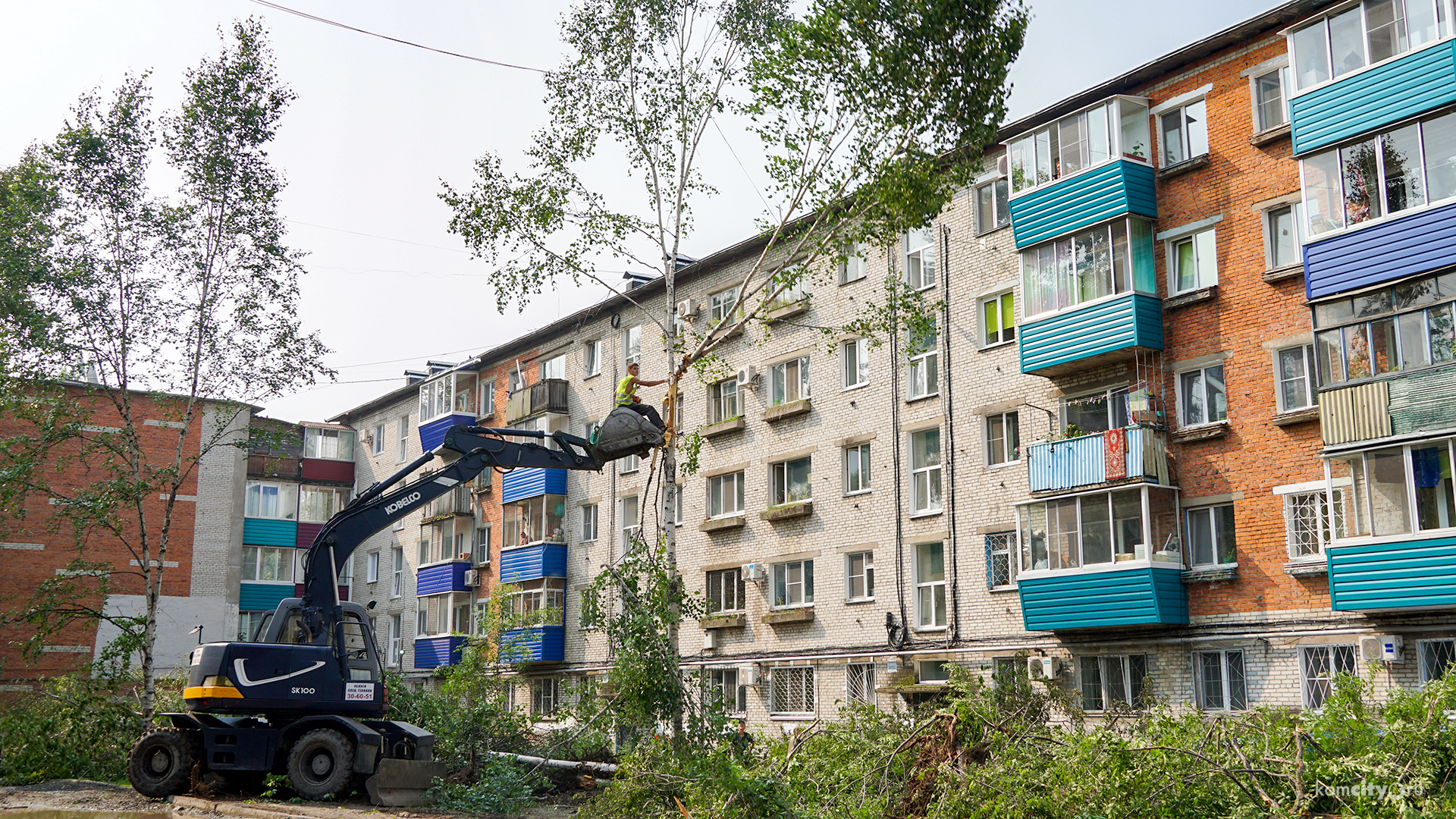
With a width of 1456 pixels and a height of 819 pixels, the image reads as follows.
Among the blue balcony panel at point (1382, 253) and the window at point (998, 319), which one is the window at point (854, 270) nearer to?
the window at point (998, 319)

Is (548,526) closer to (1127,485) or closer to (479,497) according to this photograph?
(479,497)

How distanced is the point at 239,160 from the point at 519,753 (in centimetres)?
1416

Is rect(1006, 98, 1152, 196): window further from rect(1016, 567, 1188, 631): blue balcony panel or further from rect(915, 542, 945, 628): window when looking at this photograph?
rect(915, 542, 945, 628): window

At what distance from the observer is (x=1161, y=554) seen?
2144 centimetres

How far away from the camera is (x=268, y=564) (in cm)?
4756

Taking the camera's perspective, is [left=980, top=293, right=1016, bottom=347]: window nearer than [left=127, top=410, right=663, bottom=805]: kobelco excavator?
No

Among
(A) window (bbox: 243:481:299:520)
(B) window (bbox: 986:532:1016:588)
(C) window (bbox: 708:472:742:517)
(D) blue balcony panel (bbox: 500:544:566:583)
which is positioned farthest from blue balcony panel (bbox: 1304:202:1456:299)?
(A) window (bbox: 243:481:299:520)

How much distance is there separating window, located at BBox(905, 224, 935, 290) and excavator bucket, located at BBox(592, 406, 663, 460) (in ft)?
40.7

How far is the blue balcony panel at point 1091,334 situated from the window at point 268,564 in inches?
1334

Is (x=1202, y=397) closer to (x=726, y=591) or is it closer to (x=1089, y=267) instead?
(x=1089, y=267)

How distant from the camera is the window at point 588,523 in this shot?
123 ft

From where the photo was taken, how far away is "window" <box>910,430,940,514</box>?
26.6m

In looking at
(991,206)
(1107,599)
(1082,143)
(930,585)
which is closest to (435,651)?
(930,585)

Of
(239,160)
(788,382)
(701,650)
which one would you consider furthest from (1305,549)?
(239,160)
